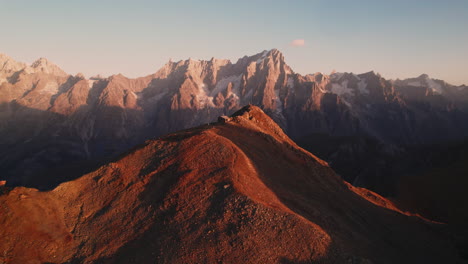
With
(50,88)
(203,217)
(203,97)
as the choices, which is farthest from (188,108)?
(203,217)

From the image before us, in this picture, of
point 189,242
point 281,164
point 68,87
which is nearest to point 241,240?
point 189,242

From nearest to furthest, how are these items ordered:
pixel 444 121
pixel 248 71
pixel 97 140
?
1. pixel 97 140
2. pixel 444 121
3. pixel 248 71

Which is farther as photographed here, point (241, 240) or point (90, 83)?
point (90, 83)

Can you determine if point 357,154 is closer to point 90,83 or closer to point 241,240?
point 241,240

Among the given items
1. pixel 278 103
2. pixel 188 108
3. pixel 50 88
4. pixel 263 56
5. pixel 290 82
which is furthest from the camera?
pixel 263 56

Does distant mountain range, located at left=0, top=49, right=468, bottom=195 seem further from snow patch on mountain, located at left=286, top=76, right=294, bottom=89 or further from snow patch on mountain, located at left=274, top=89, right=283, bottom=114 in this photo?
snow patch on mountain, located at left=286, top=76, right=294, bottom=89

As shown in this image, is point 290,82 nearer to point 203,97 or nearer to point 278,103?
point 278,103

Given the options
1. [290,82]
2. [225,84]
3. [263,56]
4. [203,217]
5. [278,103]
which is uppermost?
[203,217]
